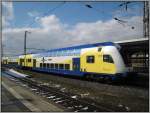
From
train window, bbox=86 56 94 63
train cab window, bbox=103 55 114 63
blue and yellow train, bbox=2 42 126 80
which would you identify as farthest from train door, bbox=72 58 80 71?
train cab window, bbox=103 55 114 63

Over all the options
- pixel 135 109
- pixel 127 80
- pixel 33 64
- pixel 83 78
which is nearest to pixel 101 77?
pixel 127 80

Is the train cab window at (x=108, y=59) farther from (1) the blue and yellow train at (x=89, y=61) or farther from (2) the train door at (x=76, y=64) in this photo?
(2) the train door at (x=76, y=64)

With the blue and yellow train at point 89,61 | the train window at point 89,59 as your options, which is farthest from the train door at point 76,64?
the train window at point 89,59

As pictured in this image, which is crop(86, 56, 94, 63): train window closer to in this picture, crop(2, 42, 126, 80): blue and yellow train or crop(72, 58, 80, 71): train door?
crop(2, 42, 126, 80): blue and yellow train

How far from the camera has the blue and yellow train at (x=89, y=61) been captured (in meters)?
21.2

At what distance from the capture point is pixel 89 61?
945 inches

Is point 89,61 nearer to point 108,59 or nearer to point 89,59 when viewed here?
point 89,59

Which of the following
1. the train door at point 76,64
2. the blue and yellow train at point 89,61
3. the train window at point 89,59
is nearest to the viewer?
the blue and yellow train at point 89,61

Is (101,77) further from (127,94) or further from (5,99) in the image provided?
(5,99)

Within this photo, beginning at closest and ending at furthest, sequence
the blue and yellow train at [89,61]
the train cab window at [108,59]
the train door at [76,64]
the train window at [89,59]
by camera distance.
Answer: the blue and yellow train at [89,61]
the train cab window at [108,59]
the train window at [89,59]
the train door at [76,64]

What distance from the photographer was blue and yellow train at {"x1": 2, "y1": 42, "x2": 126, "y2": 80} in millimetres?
21156

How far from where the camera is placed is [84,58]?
24922 mm

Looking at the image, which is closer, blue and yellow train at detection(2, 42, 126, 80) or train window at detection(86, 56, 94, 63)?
blue and yellow train at detection(2, 42, 126, 80)

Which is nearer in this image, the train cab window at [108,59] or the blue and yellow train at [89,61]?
the blue and yellow train at [89,61]
